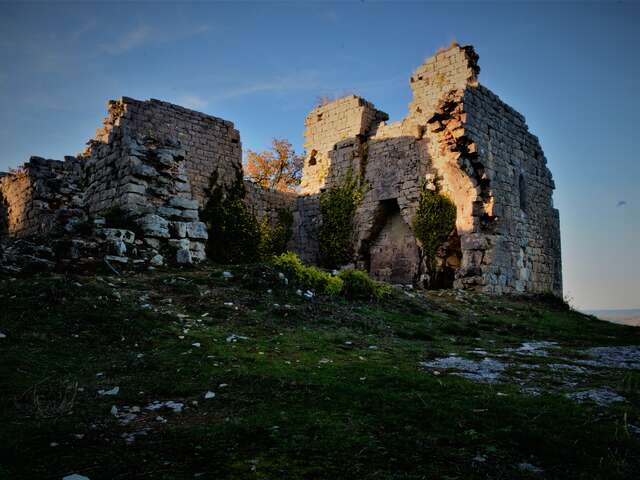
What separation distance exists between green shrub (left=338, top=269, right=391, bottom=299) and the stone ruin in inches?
125

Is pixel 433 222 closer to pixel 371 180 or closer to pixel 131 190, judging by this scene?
pixel 371 180

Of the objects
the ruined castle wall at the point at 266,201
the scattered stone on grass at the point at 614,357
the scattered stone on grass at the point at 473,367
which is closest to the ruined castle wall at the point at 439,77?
the ruined castle wall at the point at 266,201

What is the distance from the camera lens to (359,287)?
30.4ft

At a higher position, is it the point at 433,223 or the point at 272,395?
the point at 433,223

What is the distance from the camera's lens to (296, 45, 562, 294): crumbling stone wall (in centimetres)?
1429

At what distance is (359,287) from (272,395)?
19.2ft

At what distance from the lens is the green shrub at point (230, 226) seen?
1493 centimetres

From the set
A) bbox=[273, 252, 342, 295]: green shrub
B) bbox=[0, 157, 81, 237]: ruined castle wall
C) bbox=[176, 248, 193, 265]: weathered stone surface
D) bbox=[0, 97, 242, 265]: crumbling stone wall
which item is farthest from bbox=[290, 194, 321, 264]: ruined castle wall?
bbox=[176, 248, 193, 265]: weathered stone surface

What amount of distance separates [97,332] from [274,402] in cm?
268

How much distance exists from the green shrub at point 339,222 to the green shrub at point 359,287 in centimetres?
768

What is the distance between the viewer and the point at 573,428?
293 cm

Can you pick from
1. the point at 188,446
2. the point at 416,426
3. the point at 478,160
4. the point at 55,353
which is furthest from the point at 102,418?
the point at 478,160

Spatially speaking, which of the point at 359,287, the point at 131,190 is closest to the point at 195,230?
the point at 131,190

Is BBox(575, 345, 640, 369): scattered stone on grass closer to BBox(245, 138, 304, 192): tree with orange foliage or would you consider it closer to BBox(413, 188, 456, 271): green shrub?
BBox(413, 188, 456, 271): green shrub
